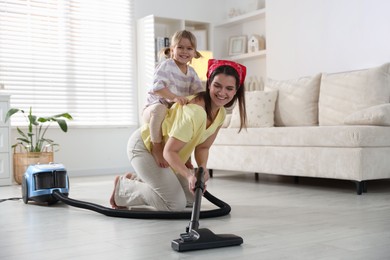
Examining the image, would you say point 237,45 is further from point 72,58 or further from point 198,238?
point 198,238

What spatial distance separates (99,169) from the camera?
535cm

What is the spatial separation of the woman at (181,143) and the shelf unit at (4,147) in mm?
2023

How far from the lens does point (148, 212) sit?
7.91ft

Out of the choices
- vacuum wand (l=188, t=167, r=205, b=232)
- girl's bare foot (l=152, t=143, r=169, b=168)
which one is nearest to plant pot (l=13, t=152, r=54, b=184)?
girl's bare foot (l=152, t=143, r=169, b=168)

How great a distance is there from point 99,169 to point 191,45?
9.84ft

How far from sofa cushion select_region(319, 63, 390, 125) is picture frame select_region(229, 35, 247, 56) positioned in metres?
1.67

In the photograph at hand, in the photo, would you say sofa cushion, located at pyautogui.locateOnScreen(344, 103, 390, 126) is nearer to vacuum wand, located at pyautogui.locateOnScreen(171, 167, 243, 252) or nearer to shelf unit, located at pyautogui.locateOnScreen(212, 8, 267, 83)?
vacuum wand, located at pyautogui.locateOnScreen(171, 167, 243, 252)

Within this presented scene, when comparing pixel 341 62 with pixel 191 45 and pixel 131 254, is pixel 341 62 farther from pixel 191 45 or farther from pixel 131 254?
pixel 131 254

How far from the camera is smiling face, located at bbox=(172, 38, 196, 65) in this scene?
264 centimetres

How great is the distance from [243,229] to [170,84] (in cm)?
92

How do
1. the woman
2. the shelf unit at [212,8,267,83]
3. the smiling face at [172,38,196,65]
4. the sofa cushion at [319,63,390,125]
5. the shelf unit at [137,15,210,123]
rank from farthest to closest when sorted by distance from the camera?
the shelf unit at [212,8,267,83] < the shelf unit at [137,15,210,123] < the sofa cushion at [319,63,390,125] < the smiling face at [172,38,196,65] < the woman

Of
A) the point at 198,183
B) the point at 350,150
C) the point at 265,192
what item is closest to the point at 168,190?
the point at 198,183

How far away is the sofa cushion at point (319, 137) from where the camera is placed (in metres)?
3.21

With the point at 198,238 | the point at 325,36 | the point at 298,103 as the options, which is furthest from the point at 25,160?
the point at 198,238
